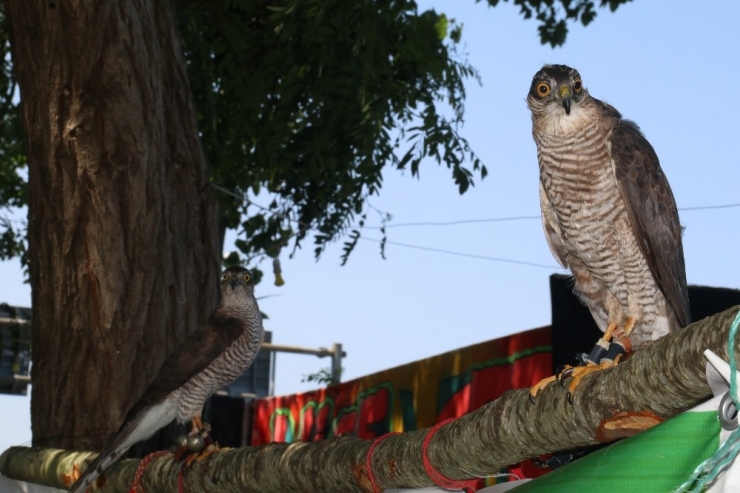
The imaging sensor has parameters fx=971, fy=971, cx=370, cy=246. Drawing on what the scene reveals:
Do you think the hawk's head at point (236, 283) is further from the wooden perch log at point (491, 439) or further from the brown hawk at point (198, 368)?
the wooden perch log at point (491, 439)

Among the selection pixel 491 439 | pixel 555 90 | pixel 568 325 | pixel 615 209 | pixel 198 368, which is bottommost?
pixel 491 439

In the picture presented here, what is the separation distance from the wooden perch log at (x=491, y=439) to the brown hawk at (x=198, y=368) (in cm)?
62

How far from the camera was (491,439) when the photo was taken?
1.75m

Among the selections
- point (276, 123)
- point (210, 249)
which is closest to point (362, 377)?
point (276, 123)

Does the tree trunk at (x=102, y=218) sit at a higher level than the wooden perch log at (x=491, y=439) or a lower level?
higher

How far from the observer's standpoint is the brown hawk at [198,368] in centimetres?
365

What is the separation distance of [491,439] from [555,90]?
152cm

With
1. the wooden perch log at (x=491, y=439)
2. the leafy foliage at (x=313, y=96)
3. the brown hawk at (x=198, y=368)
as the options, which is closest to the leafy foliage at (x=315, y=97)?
the leafy foliage at (x=313, y=96)

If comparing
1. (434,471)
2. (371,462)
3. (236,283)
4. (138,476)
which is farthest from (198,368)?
(434,471)

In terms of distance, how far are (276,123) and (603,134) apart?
12.0 ft

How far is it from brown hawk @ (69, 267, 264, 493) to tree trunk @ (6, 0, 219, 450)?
0.27 m

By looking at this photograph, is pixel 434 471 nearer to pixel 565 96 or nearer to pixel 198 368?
pixel 565 96

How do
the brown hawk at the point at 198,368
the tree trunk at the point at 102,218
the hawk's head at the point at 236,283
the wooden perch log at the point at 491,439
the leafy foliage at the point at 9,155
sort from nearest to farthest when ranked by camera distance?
1. the wooden perch log at the point at 491,439
2. the brown hawk at the point at 198,368
3. the tree trunk at the point at 102,218
4. the hawk's head at the point at 236,283
5. the leafy foliage at the point at 9,155

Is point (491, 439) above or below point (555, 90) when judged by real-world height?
below
